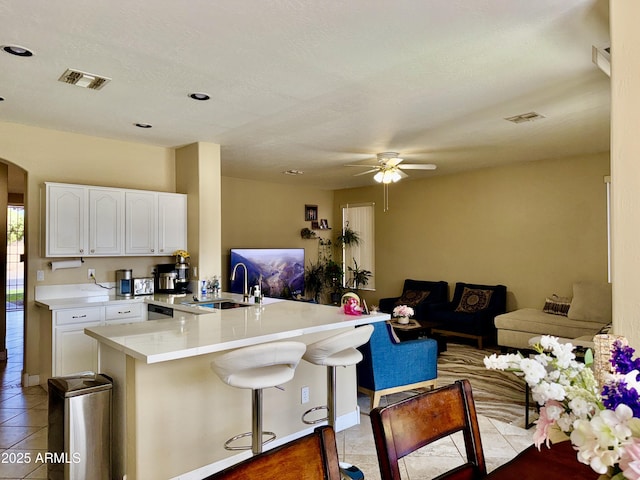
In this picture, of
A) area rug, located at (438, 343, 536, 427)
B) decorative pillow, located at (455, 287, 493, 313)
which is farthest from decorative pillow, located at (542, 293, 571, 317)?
area rug, located at (438, 343, 536, 427)

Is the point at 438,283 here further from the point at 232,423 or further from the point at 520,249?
the point at 232,423

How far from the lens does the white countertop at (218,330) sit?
7.93ft

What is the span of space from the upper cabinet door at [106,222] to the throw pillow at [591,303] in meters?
5.64

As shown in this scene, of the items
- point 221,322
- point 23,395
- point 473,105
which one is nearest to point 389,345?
point 221,322

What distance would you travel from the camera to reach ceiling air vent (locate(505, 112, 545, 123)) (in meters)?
4.14

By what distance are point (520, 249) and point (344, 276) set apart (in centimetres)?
368

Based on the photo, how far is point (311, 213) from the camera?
29.8 feet

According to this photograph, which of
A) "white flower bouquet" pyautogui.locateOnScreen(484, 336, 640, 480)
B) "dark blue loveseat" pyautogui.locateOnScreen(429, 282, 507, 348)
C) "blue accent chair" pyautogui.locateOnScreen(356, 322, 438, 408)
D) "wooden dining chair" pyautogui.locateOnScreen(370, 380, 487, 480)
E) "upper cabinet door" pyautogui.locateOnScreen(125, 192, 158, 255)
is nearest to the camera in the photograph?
"white flower bouquet" pyautogui.locateOnScreen(484, 336, 640, 480)

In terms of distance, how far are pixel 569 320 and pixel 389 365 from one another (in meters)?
3.03

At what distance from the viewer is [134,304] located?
4816 millimetres

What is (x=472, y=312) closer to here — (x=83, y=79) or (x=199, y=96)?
(x=199, y=96)

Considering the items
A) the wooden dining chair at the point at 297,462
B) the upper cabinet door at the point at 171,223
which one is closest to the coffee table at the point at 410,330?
the upper cabinet door at the point at 171,223

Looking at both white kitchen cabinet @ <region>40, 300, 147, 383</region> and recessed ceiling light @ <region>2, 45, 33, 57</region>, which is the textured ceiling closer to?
recessed ceiling light @ <region>2, 45, 33, 57</region>

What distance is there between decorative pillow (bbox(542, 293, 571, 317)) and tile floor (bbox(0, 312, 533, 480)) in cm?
286
